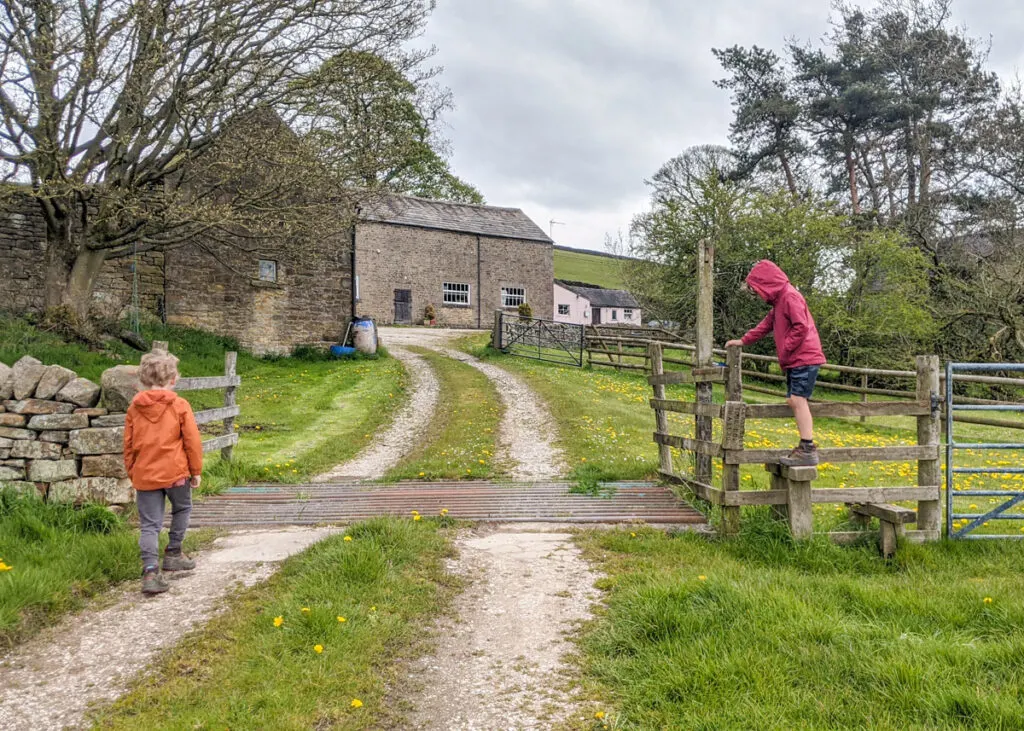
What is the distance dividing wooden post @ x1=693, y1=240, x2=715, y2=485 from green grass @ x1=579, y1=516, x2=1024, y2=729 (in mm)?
1672

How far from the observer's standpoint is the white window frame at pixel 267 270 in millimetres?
19875

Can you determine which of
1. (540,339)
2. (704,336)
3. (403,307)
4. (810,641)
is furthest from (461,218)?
(810,641)

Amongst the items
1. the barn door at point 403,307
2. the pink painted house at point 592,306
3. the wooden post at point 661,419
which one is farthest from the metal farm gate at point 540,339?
the pink painted house at point 592,306

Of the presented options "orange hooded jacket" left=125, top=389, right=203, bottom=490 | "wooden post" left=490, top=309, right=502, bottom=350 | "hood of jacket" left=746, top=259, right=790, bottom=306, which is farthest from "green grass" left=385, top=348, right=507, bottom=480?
"wooden post" left=490, top=309, right=502, bottom=350

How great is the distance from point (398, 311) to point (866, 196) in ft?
75.0

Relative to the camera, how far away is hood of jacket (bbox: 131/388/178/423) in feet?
14.6

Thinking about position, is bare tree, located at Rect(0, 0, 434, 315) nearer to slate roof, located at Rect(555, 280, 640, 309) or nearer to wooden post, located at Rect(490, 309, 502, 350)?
wooden post, located at Rect(490, 309, 502, 350)

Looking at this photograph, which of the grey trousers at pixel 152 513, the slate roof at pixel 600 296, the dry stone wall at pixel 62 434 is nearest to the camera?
the grey trousers at pixel 152 513

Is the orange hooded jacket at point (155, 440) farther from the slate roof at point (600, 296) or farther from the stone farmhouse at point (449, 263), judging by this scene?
the slate roof at point (600, 296)

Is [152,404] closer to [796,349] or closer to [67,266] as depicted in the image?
[796,349]

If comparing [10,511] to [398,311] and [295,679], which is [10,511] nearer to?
[295,679]

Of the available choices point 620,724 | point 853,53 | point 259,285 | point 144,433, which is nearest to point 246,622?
point 144,433

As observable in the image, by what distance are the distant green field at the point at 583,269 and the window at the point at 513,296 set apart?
103 feet

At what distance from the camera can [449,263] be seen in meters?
35.2
